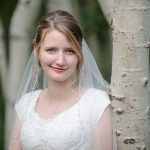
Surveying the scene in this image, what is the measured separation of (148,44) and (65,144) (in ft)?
2.27

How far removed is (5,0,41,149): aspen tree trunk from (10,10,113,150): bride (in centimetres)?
111

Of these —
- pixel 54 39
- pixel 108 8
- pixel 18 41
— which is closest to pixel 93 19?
pixel 18 41

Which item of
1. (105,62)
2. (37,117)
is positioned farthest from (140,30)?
(105,62)

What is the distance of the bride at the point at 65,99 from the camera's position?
246 cm

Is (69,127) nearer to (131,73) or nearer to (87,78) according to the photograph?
(87,78)

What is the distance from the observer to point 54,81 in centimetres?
259

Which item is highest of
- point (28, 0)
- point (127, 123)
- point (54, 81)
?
point (28, 0)

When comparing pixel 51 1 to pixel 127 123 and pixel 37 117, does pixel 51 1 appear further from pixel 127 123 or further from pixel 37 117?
pixel 127 123

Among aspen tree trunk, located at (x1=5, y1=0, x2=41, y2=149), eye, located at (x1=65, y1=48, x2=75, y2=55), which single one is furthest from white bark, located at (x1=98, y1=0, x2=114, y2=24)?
aspen tree trunk, located at (x1=5, y1=0, x2=41, y2=149)

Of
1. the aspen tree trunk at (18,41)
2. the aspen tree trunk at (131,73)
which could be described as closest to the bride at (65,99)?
the aspen tree trunk at (131,73)

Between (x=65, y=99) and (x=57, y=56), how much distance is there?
0.92 ft

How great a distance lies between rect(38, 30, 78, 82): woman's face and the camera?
96.3 inches

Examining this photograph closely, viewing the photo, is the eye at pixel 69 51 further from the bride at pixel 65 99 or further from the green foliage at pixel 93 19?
the green foliage at pixel 93 19

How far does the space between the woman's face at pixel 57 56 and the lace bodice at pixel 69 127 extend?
0.17 m
